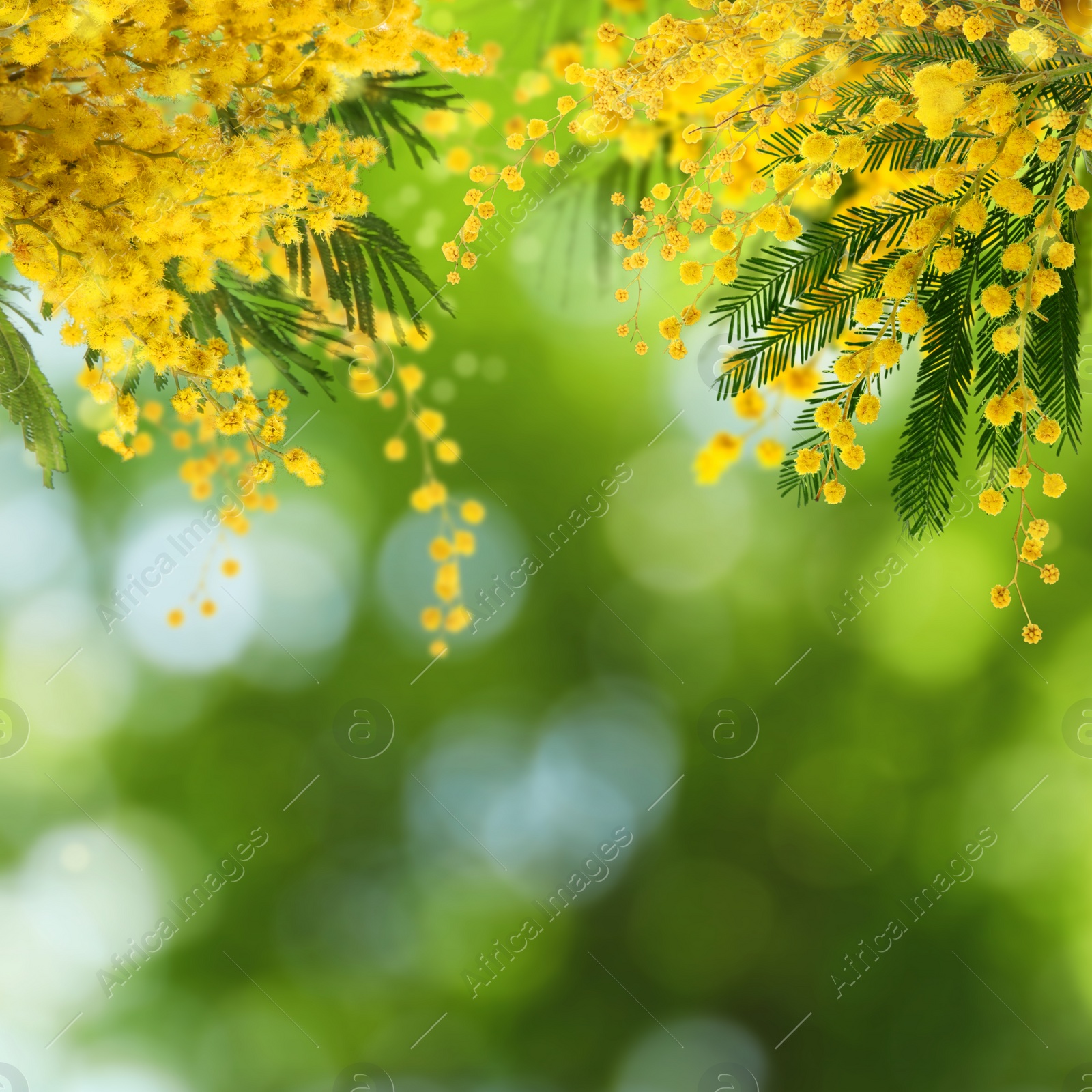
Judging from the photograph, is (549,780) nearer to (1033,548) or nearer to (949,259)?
(1033,548)

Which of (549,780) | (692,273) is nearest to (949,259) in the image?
(692,273)

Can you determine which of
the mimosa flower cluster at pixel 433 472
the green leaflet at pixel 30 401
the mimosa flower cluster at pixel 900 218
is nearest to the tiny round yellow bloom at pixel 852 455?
the mimosa flower cluster at pixel 900 218

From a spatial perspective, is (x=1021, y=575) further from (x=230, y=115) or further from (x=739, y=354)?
(x=230, y=115)

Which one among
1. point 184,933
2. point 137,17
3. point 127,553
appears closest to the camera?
point 137,17

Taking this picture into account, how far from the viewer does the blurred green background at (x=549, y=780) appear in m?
2.43

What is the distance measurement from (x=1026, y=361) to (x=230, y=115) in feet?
3.56

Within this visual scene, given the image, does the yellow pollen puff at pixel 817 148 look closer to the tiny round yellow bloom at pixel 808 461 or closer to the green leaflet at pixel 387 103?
the tiny round yellow bloom at pixel 808 461

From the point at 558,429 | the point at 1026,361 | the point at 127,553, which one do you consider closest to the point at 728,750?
the point at 558,429

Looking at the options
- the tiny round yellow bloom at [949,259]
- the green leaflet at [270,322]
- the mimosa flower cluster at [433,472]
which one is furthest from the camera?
the mimosa flower cluster at [433,472]

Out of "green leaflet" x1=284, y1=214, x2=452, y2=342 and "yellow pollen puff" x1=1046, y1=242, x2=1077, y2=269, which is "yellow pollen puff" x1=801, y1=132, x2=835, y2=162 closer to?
"yellow pollen puff" x1=1046, y1=242, x2=1077, y2=269

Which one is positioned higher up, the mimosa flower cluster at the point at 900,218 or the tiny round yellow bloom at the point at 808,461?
the mimosa flower cluster at the point at 900,218

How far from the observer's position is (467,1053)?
2.52 meters

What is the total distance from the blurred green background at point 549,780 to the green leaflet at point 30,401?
118 centimetres

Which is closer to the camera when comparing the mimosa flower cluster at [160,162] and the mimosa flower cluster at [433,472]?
the mimosa flower cluster at [160,162]
